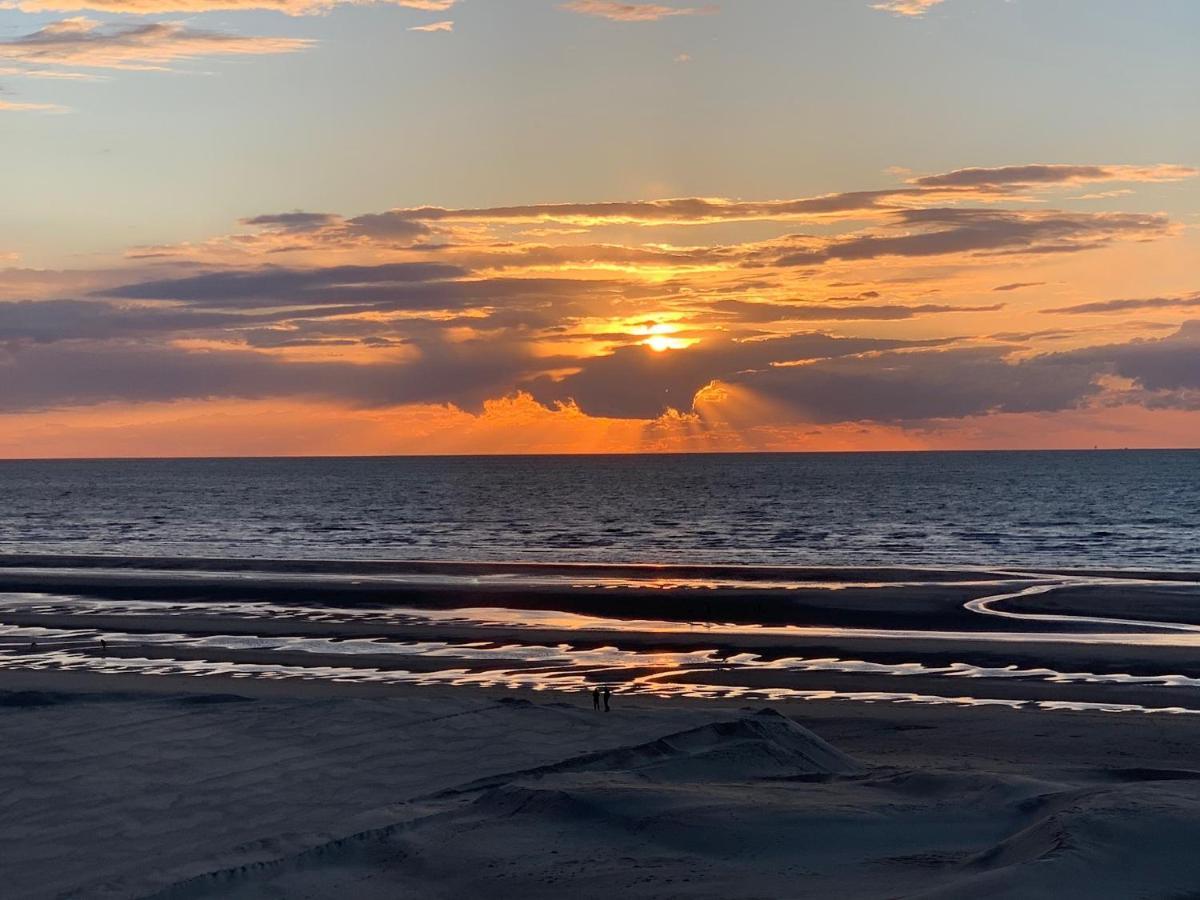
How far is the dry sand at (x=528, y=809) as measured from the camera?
8852 mm

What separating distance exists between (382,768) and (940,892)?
580 centimetres

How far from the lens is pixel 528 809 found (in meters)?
10.4

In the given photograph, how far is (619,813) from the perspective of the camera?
1023cm

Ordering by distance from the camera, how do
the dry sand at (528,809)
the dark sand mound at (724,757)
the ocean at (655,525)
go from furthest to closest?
the ocean at (655,525) → the dark sand mound at (724,757) → the dry sand at (528,809)

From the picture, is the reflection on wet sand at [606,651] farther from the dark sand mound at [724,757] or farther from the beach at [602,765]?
the dark sand mound at [724,757]

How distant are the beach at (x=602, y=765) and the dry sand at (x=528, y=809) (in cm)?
3

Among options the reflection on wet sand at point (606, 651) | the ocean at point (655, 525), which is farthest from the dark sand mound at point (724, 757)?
the ocean at point (655, 525)

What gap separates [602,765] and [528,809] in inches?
73.6

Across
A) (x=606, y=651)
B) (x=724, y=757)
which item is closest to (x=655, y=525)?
(x=606, y=651)

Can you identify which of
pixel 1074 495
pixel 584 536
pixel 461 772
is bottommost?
pixel 1074 495

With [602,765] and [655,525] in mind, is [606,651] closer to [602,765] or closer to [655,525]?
[602,765]

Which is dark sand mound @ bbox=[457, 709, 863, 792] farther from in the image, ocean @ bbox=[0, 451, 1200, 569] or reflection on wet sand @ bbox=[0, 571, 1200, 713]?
ocean @ bbox=[0, 451, 1200, 569]

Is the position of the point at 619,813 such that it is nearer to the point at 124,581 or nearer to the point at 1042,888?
the point at 1042,888

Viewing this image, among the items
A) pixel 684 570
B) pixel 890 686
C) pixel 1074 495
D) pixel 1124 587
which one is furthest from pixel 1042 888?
pixel 1074 495
